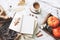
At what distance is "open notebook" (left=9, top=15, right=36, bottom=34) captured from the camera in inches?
43.3

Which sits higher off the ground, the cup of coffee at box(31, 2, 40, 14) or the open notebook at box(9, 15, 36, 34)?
the cup of coffee at box(31, 2, 40, 14)

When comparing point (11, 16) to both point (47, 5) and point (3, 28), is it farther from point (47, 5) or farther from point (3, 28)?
point (47, 5)

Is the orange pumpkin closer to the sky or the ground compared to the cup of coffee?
closer to the ground

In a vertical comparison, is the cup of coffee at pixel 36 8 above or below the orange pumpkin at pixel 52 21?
above

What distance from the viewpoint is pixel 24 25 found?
1115 mm

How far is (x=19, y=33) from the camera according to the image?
109 cm

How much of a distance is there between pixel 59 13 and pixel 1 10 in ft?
1.14

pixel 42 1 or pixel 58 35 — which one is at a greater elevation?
pixel 42 1

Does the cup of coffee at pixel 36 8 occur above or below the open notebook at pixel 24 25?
above

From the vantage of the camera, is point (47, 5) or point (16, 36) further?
point (47, 5)

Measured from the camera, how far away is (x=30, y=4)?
1.21m

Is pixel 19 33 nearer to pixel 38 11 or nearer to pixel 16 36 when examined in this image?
pixel 16 36

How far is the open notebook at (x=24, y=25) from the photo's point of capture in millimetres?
1099

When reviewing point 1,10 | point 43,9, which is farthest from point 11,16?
point 43,9
